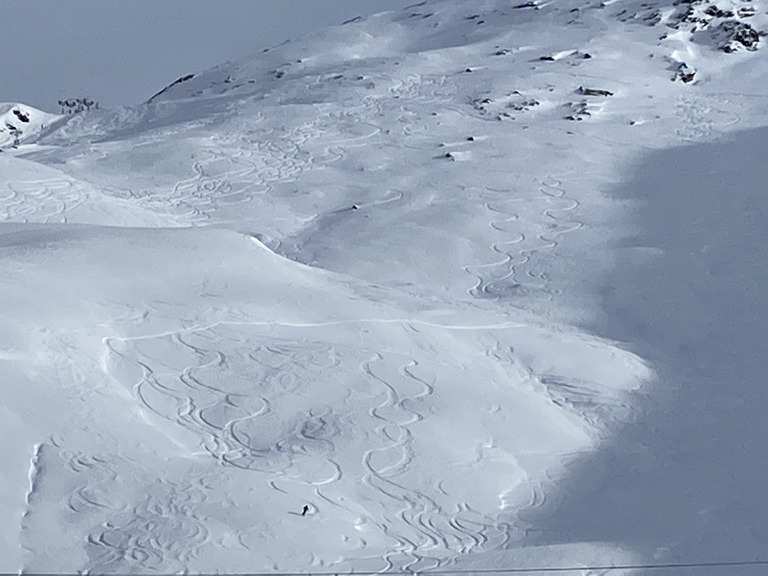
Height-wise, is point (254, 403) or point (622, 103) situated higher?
point (254, 403)

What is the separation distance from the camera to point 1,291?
8602 mm

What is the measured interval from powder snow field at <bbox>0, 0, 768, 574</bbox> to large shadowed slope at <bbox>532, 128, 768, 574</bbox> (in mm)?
33

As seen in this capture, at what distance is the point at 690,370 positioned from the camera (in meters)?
9.61

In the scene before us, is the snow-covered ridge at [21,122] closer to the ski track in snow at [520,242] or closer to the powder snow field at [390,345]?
the powder snow field at [390,345]

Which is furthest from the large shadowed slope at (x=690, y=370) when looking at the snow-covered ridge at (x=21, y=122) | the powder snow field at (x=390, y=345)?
the snow-covered ridge at (x=21, y=122)

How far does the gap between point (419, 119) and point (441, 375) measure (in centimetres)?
Result: 1074

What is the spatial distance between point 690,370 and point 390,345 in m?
2.65

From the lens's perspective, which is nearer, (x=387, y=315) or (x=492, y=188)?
(x=387, y=315)

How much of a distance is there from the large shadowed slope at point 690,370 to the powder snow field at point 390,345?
0.11ft

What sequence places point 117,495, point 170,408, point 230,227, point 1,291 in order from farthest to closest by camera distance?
1. point 230,227
2. point 1,291
3. point 170,408
4. point 117,495

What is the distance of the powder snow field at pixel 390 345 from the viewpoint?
657cm

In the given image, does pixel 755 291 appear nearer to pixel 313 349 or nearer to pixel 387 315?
pixel 387 315

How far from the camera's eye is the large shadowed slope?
6.82m

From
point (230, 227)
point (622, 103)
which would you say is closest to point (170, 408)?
point (230, 227)
